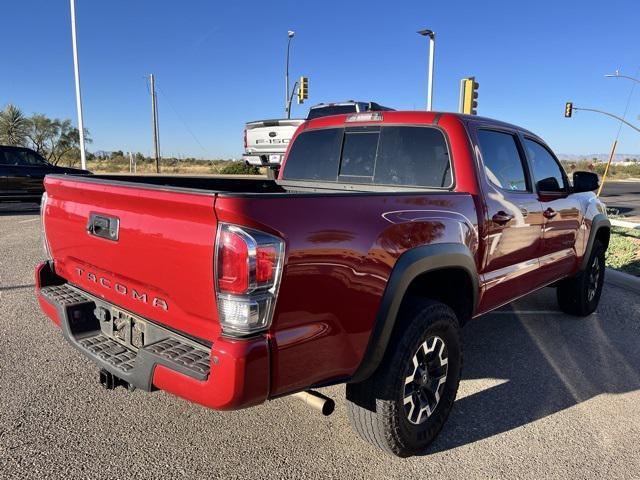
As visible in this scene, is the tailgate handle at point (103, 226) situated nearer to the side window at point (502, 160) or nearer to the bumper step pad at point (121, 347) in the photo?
the bumper step pad at point (121, 347)

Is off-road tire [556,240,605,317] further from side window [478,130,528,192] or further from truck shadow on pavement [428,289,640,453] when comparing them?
side window [478,130,528,192]

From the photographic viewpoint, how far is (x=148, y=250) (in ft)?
7.23

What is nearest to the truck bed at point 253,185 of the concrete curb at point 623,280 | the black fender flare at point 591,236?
the black fender flare at point 591,236

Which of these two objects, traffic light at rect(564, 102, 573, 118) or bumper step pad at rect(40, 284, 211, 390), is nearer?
bumper step pad at rect(40, 284, 211, 390)

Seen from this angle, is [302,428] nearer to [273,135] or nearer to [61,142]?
[273,135]

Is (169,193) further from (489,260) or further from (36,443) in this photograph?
(489,260)

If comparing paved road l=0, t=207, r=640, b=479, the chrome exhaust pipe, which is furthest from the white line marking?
the chrome exhaust pipe

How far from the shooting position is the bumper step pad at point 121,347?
6.79ft

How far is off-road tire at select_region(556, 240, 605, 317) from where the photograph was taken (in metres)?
5.16

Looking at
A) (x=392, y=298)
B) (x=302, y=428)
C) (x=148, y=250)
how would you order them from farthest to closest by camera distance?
1. (x=302, y=428)
2. (x=392, y=298)
3. (x=148, y=250)

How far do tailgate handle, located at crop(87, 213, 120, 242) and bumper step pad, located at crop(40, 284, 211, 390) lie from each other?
1.27ft

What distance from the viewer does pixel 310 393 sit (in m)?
2.52

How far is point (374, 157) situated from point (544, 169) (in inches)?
68.0

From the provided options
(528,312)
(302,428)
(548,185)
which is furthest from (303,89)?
(302,428)
